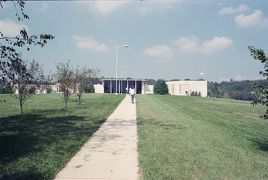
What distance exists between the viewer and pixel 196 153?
9.89 m

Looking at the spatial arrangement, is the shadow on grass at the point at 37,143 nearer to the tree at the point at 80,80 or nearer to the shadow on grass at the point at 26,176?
the shadow on grass at the point at 26,176

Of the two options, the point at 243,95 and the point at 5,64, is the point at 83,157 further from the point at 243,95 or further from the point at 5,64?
the point at 243,95

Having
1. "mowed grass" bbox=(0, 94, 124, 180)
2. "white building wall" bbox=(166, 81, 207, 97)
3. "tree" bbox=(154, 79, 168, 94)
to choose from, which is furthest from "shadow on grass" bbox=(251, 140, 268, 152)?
"white building wall" bbox=(166, 81, 207, 97)

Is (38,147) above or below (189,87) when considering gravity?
below

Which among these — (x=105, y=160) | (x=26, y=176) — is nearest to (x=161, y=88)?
(x=105, y=160)

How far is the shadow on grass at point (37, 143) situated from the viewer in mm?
7682

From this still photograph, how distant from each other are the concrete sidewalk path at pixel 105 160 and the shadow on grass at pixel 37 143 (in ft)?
0.93

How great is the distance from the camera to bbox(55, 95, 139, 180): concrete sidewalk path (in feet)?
24.2

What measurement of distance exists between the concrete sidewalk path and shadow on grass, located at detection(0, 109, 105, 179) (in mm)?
283

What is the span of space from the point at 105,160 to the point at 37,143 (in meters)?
2.84

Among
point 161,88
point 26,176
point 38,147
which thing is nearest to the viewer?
point 26,176

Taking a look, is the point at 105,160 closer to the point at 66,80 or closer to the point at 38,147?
the point at 38,147

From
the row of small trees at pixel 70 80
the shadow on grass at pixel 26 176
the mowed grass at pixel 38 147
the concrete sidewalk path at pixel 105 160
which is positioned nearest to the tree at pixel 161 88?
the row of small trees at pixel 70 80

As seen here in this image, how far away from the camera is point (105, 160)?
8711 millimetres
